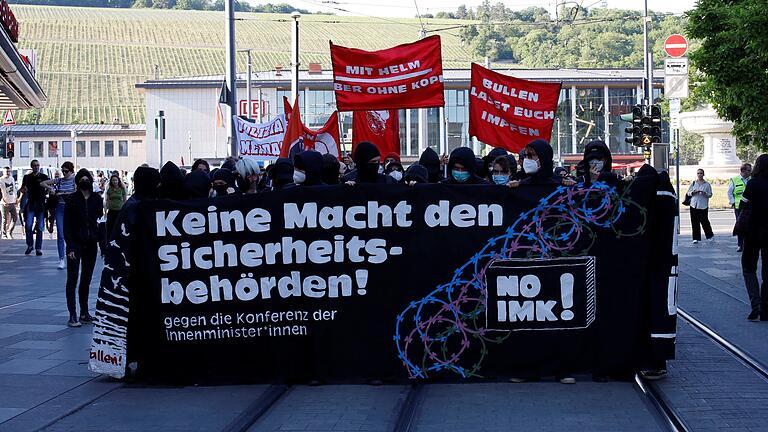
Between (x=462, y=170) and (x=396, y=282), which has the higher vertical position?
(x=462, y=170)

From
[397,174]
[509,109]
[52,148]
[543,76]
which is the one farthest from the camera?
[52,148]

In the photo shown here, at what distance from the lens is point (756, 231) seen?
38.8ft

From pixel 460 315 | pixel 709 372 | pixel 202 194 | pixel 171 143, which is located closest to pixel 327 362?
pixel 460 315

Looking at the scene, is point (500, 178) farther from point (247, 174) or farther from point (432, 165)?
point (432, 165)

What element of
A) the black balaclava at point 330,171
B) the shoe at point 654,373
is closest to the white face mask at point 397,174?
the black balaclava at point 330,171

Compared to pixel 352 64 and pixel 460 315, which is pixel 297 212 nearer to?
pixel 460 315

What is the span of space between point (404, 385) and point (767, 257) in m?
5.14

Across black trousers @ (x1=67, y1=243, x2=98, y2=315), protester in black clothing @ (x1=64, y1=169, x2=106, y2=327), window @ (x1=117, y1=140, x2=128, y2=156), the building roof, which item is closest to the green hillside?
window @ (x1=117, y1=140, x2=128, y2=156)

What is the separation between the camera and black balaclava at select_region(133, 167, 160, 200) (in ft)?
31.6

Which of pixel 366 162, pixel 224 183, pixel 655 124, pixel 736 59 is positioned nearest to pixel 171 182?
pixel 224 183

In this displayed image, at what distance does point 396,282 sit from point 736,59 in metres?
12.7

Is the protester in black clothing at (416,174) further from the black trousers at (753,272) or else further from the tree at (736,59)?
the tree at (736,59)

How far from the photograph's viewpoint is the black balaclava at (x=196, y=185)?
9.59 metres

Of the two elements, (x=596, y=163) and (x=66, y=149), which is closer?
(x=596, y=163)
